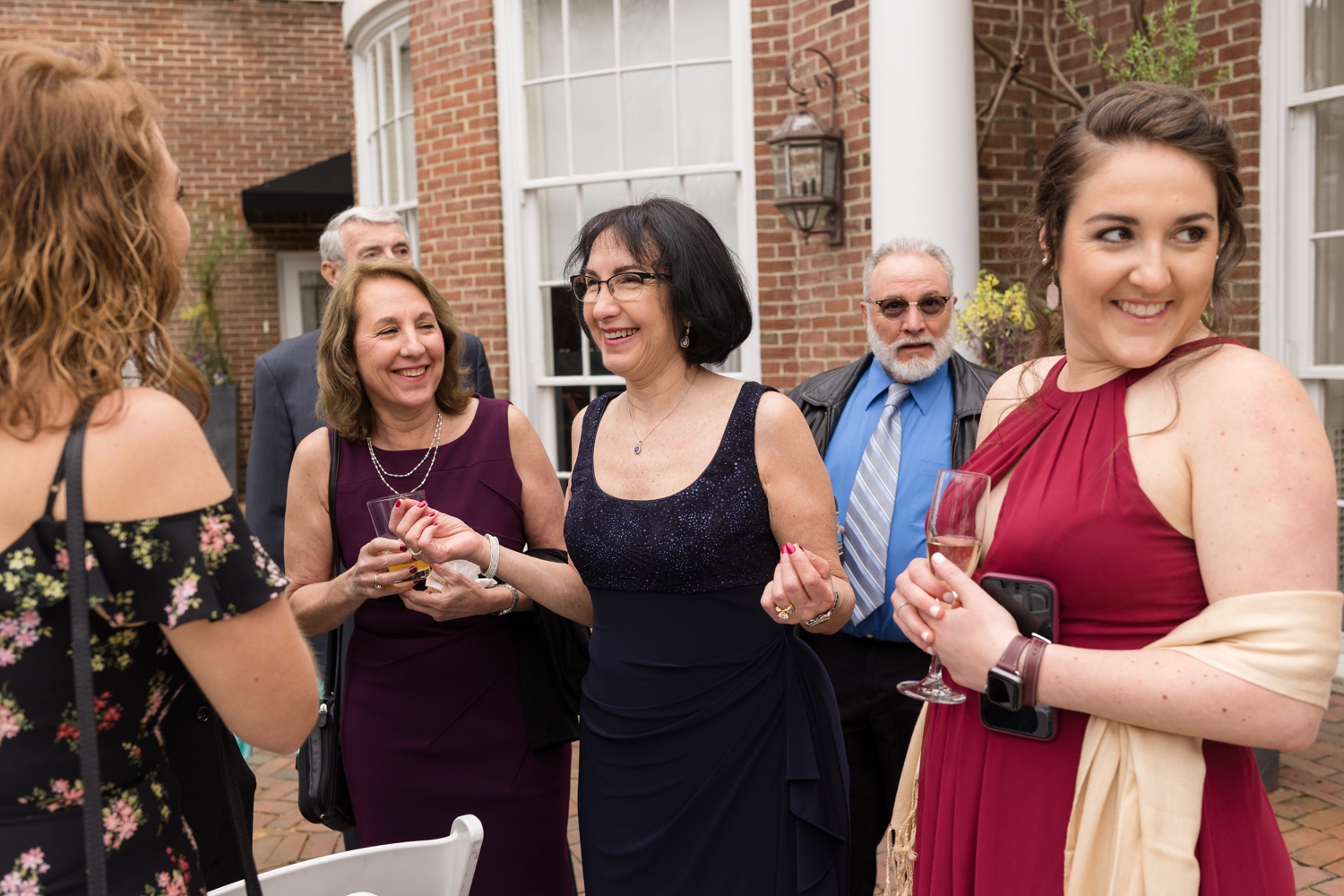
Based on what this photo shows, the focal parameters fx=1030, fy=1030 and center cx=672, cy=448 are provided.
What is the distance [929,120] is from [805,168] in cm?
75

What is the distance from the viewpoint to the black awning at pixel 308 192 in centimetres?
1168

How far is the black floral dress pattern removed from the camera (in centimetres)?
117

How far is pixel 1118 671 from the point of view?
1293 millimetres

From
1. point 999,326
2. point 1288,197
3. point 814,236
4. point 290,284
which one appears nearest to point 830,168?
point 814,236

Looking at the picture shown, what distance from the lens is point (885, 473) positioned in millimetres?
2852

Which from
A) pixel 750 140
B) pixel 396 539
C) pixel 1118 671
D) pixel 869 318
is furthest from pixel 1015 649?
pixel 750 140

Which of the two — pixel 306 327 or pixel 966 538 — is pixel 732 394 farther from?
pixel 306 327

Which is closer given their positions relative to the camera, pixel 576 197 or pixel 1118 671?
pixel 1118 671

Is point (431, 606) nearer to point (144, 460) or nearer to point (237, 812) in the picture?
point (237, 812)

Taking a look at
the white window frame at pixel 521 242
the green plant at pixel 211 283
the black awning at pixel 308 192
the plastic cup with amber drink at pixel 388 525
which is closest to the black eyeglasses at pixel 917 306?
the plastic cup with amber drink at pixel 388 525

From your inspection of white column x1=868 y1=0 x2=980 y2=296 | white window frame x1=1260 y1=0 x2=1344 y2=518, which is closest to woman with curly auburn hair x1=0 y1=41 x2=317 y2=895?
white column x1=868 y1=0 x2=980 y2=296

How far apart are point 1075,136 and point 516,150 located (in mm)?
5568

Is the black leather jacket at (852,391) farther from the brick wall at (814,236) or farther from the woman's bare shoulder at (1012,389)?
the brick wall at (814,236)

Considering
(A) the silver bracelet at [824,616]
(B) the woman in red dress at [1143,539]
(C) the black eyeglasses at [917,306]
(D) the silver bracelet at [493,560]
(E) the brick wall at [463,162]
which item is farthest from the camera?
(E) the brick wall at [463,162]
